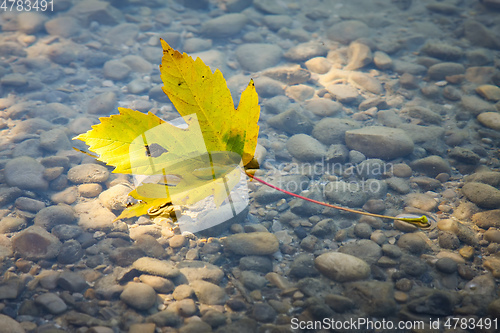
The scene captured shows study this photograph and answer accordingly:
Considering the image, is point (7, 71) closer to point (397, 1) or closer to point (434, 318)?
→ point (434, 318)

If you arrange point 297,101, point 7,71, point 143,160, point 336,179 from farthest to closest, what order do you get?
point 7,71, point 297,101, point 336,179, point 143,160

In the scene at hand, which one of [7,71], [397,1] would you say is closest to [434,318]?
[7,71]

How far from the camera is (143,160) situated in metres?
1.29

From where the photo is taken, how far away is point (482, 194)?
1.80 m

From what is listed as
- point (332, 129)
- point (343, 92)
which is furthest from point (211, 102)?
point (343, 92)

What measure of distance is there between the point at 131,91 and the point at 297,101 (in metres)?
1.35

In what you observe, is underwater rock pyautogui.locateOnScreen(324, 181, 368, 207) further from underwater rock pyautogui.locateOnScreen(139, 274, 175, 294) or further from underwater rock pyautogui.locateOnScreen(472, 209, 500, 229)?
underwater rock pyautogui.locateOnScreen(139, 274, 175, 294)

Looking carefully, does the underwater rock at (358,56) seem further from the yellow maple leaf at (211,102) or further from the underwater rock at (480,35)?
the yellow maple leaf at (211,102)

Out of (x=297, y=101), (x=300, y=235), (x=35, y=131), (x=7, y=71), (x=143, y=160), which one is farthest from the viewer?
(x=7, y=71)

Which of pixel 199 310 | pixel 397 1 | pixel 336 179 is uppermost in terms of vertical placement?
pixel 397 1

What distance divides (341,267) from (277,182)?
68 cm

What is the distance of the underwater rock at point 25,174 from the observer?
78.2 inches

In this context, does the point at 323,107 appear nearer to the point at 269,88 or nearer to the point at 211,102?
the point at 269,88

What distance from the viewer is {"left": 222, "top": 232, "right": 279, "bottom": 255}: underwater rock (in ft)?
5.28
